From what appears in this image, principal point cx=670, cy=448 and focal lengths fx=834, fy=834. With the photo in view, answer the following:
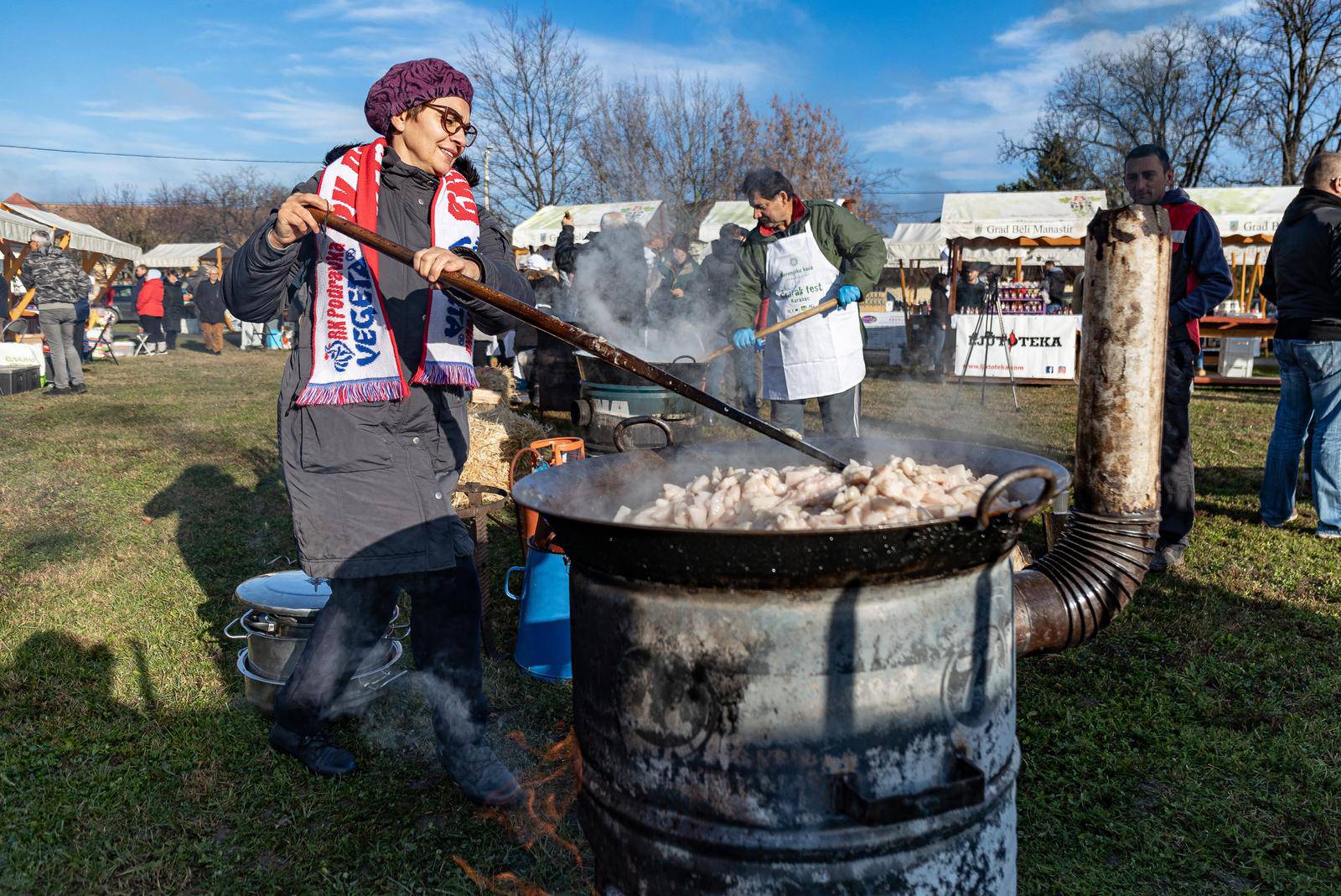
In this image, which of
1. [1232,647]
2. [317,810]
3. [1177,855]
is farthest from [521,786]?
[1232,647]

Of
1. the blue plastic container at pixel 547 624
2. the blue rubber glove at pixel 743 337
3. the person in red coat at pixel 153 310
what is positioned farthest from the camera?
the person in red coat at pixel 153 310

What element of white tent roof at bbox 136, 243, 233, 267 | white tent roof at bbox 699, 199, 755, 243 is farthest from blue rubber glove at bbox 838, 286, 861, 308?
white tent roof at bbox 136, 243, 233, 267

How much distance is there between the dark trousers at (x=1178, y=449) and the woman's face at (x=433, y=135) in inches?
155

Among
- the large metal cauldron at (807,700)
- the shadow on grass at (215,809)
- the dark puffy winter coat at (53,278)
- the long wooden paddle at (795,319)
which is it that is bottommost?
the shadow on grass at (215,809)

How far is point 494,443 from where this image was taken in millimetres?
7379

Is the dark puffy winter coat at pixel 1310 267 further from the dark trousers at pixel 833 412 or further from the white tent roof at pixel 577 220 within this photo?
the white tent roof at pixel 577 220

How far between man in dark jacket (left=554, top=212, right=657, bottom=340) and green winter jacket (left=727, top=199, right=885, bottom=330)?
320 cm

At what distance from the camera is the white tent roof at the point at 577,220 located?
1959cm

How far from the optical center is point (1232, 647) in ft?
12.8

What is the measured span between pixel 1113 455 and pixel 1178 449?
288 centimetres

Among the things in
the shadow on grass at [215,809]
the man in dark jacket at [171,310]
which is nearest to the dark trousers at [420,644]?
the shadow on grass at [215,809]

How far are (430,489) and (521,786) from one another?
1122mm

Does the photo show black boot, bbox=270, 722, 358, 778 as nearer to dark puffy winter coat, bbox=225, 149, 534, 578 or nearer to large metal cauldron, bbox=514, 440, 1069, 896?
dark puffy winter coat, bbox=225, 149, 534, 578

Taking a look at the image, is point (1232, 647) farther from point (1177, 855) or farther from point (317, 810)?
point (317, 810)
